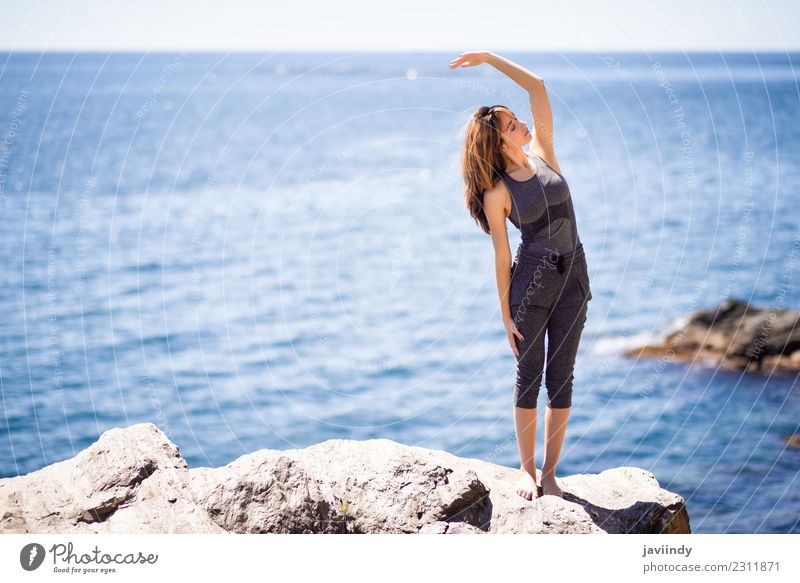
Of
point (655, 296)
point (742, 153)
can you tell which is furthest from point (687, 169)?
point (655, 296)

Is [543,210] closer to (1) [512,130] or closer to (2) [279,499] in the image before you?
(1) [512,130]

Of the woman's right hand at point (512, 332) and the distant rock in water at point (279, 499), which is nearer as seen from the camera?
the distant rock in water at point (279, 499)

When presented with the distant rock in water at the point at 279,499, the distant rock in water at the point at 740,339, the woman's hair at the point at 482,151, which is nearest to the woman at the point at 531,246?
the woman's hair at the point at 482,151

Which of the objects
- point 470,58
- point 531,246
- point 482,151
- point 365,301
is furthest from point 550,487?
point 365,301

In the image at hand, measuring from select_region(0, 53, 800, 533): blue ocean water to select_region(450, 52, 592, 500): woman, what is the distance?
0.95 feet

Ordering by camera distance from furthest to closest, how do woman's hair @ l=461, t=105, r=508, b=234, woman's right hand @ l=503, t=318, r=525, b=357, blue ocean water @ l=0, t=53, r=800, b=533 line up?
blue ocean water @ l=0, t=53, r=800, b=533 → woman's right hand @ l=503, t=318, r=525, b=357 → woman's hair @ l=461, t=105, r=508, b=234

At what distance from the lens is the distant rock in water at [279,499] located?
431 cm

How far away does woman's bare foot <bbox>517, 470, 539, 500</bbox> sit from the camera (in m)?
4.86

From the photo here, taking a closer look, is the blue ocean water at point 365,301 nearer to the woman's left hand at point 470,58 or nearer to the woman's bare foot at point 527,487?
the woman's left hand at point 470,58

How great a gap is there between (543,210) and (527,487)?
1542mm

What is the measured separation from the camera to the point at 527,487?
4910 millimetres

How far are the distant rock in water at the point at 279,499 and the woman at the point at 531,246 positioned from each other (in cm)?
41
